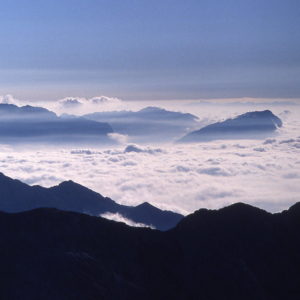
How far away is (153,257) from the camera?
138 m

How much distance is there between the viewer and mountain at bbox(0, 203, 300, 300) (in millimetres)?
117875

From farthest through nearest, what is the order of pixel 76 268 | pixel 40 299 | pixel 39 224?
pixel 39 224, pixel 76 268, pixel 40 299

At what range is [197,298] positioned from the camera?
415 ft

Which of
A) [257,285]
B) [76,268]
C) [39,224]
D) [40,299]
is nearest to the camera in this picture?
[40,299]

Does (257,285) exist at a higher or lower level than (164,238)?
lower

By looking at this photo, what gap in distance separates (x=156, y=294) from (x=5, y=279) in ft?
136

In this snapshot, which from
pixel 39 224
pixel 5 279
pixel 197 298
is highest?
pixel 39 224

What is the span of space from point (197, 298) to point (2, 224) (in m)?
61.7

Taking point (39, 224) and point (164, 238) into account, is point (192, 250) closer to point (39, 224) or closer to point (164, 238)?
point (164, 238)

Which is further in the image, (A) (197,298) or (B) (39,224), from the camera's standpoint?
(B) (39,224)

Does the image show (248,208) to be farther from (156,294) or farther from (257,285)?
(156,294)

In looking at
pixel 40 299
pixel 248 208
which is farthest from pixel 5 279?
pixel 248 208

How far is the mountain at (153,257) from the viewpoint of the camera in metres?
118

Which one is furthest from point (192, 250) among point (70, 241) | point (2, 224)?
point (2, 224)
